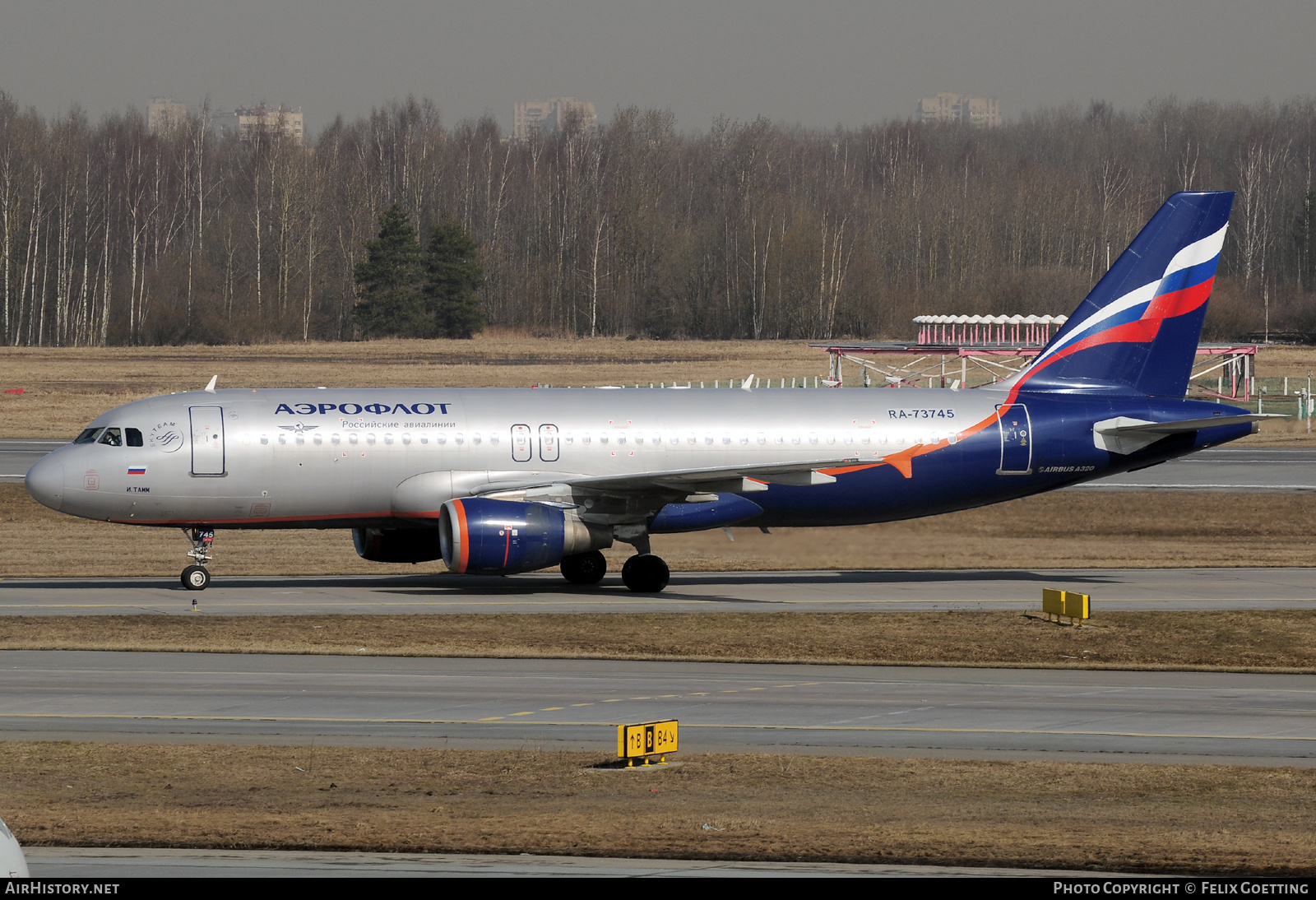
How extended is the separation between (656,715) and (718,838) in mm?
7405

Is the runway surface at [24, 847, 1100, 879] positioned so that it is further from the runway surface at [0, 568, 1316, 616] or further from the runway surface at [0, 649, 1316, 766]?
the runway surface at [0, 568, 1316, 616]

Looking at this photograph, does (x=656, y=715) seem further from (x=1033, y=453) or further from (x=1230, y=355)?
(x=1230, y=355)

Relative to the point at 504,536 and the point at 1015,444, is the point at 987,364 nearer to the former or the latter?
the point at 1015,444

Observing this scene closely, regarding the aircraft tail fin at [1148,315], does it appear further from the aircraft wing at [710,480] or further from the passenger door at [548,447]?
the passenger door at [548,447]

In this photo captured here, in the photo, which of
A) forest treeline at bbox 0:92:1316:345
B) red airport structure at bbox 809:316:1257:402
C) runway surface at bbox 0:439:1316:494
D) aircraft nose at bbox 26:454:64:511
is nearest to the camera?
aircraft nose at bbox 26:454:64:511

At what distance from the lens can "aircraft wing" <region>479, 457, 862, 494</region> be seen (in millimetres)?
34562

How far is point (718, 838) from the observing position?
1589cm

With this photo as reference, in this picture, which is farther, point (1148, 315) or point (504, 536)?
point (1148, 315)

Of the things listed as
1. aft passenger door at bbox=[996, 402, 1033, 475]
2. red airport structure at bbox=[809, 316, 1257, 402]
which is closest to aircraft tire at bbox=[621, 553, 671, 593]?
aft passenger door at bbox=[996, 402, 1033, 475]

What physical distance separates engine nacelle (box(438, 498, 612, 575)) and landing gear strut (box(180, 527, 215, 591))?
5956 millimetres

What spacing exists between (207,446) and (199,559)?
303 centimetres

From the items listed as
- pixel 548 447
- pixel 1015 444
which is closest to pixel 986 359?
pixel 1015 444

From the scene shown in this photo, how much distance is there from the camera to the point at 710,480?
115 ft
